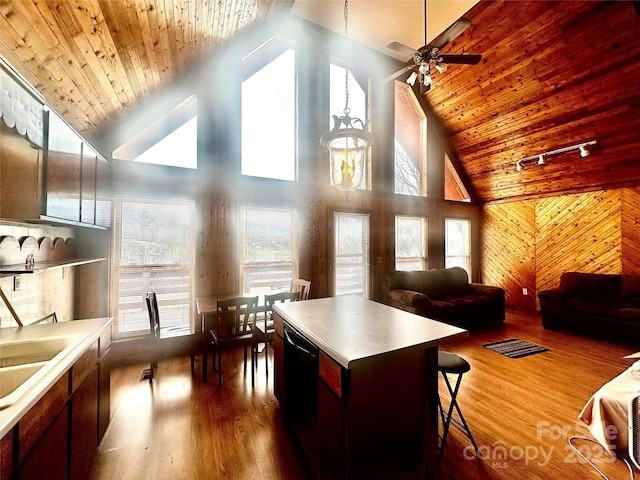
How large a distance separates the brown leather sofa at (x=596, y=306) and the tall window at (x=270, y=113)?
5085 mm

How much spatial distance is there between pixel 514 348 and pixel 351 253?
286cm

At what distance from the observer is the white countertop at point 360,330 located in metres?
1.40

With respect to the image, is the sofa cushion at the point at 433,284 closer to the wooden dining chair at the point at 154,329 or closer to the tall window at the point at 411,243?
the tall window at the point at 411,243

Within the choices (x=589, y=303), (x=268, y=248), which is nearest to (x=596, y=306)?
(x=589, y=303)

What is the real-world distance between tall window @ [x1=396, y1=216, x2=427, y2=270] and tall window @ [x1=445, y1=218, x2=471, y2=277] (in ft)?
2.67

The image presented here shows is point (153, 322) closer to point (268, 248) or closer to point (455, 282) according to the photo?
point (268, 248)

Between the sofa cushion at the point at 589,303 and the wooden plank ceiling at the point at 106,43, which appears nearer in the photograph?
the wooden plank ceiling at the point at 106,43

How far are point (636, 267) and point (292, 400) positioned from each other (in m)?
6.15

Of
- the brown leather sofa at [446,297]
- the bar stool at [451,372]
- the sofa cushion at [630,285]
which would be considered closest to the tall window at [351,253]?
the brown leather sofa at [446,297]

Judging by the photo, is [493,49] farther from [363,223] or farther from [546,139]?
[363,223]

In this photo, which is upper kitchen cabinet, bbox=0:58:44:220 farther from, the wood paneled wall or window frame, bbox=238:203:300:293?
the wood paneled wall

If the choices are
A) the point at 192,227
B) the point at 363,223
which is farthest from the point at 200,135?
the point at 363,223

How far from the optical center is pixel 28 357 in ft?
5.37

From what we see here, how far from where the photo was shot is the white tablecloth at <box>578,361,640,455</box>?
1828 mm
